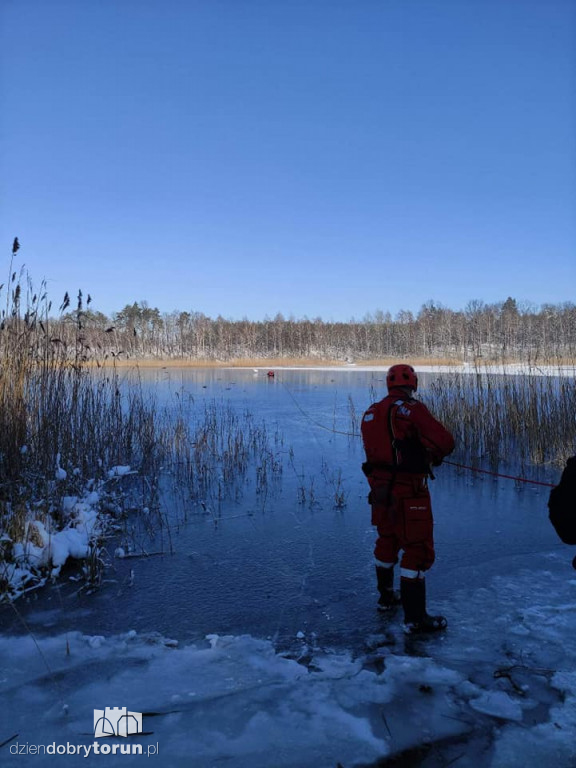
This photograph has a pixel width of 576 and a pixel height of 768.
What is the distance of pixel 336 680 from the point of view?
2.30 m

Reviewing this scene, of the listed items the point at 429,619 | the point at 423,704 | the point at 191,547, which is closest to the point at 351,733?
the point at 423,704

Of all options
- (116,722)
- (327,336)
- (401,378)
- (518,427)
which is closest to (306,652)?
(116,722)

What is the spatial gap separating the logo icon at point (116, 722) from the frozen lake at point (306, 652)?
49 millimetres

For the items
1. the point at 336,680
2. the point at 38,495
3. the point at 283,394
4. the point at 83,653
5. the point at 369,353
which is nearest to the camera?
the point at 336,680

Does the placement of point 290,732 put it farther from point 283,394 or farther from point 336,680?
point 283,394

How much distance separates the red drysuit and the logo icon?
155 centimetres

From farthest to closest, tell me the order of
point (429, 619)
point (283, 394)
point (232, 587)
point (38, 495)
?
1. point (283, 394)
2. point (38, 495)
3. point (232, 587)
4. point (429, 619)

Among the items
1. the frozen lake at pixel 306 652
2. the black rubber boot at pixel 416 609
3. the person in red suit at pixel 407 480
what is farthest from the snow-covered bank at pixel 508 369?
the black rubber boot at pixel 416 609

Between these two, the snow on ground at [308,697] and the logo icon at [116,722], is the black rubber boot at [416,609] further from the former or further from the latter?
the logo icon at [116,722]

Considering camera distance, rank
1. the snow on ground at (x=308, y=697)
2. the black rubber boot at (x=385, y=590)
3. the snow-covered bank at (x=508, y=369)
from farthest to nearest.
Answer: the snow-covered bank at (x=508, y=369) → the black rubber boot at (x=385, y=590) → the snow on ground at (x=308, y=697)

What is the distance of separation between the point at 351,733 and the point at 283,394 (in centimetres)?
1588

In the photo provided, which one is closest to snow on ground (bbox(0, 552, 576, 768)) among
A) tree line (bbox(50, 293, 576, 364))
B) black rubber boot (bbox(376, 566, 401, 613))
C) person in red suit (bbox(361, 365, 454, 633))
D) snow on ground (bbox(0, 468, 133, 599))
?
black rubber boot (bbox(376, 566, 401, 613))

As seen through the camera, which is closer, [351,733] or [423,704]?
[351,733]

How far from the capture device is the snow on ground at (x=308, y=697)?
1.85m
